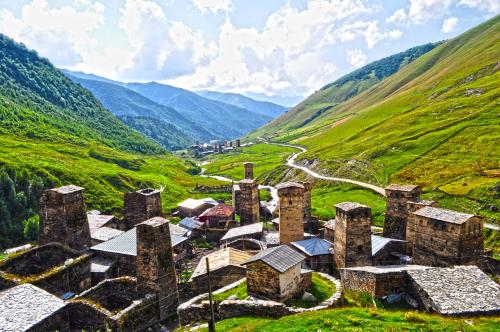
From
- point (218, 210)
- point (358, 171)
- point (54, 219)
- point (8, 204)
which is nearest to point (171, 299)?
point (54, 219)

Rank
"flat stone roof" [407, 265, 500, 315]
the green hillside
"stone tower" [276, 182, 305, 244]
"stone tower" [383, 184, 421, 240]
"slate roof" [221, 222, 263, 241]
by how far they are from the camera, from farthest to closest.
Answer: the green hillside < "slate roof" [221, 222, 263, 241] < "stone tower" [383, 184, 421, 240] < "stone tower" [276, 182, 305, 244] < "flat stone roof" [407, 265, 500, 315]

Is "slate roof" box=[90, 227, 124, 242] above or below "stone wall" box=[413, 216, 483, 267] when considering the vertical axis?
below

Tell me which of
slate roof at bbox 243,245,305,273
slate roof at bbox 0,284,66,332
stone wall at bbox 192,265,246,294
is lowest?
stone wall at bbox 192,265,246,294

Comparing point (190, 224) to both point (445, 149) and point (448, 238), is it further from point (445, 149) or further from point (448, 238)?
point (445, 149)

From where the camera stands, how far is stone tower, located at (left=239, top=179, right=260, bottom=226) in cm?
5791

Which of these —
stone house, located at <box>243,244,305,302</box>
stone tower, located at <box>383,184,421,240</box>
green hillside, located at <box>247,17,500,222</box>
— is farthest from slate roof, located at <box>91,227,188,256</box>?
green hillside, located at <box>247,17,500,222</box>

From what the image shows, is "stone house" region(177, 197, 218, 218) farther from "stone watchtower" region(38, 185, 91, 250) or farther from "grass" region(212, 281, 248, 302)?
"grass" region(212, 281, 248, 302)

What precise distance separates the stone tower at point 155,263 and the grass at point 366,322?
8.64 metres

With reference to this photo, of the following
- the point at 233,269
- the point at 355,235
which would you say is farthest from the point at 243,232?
the point at 355,235

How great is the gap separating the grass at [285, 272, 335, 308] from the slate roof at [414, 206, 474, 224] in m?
12.7

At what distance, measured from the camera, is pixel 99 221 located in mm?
52844

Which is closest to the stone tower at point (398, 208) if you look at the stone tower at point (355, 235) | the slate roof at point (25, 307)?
the stone tower at point (355, 235)

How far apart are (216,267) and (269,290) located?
10.4 meters

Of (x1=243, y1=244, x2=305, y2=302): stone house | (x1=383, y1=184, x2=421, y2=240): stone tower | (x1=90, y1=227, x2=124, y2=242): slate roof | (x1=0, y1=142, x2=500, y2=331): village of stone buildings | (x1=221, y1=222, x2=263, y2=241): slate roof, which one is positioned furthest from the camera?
(x1=221, y1=222, x2=263, y2=241): slate roof
